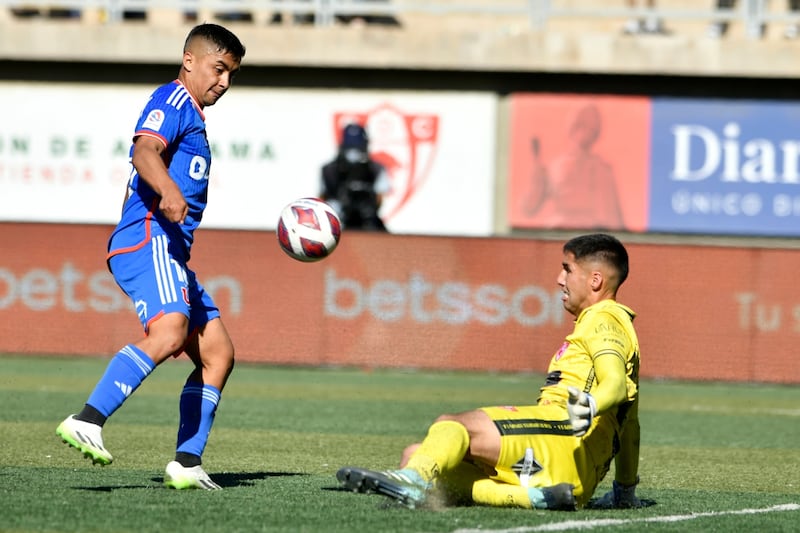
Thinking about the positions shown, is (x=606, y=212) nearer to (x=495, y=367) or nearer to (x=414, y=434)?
(x=495, y=367)

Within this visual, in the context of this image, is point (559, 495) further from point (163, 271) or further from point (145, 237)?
point (145, 237)

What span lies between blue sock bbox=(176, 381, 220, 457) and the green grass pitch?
26cm

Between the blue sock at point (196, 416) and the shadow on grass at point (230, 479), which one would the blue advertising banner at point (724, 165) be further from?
the blue sock at point (196, 416)

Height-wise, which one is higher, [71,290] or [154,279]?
[154,279]

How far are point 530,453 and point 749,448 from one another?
445 cm

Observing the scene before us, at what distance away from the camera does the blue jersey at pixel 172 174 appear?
20.9 ft

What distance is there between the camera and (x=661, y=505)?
6363 millimetres

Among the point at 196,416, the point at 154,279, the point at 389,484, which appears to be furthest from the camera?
the point at 196,416

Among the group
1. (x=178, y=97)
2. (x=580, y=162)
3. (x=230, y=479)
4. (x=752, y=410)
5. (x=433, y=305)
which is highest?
(x=580, y=162)

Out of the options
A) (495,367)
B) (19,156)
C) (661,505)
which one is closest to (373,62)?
(19,156)

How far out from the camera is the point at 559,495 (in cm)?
575

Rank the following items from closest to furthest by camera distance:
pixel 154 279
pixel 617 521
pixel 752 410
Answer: pixel 617 521
pixel 154 279
pixel 752 410

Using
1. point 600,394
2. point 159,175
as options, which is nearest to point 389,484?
point 600,394

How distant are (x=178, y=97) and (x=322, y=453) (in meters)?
2.83
